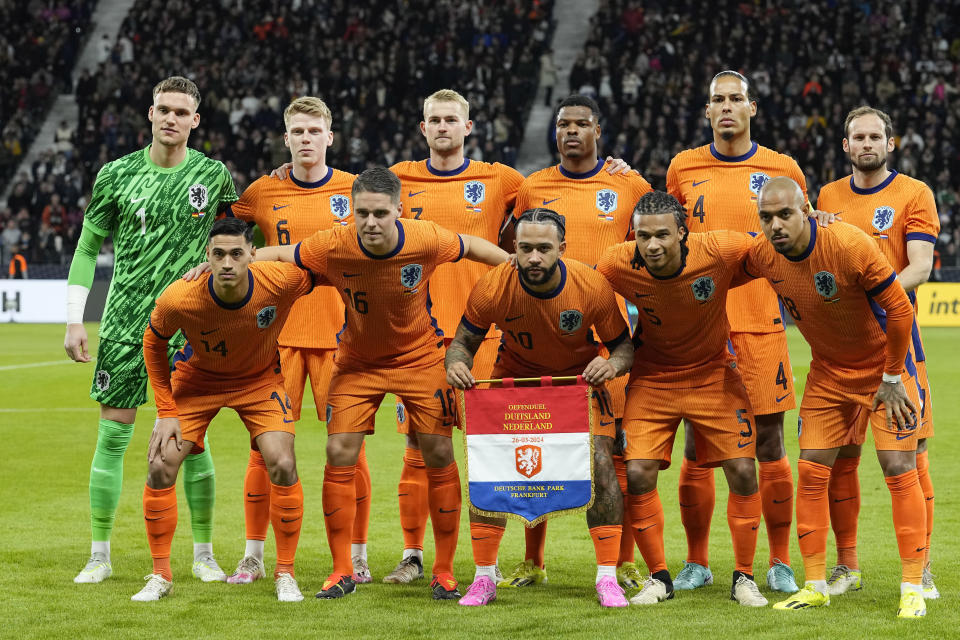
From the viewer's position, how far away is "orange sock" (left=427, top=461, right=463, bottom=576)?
582 cm

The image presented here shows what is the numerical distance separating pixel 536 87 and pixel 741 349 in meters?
24.4

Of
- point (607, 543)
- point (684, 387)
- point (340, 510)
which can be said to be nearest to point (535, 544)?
point (607, 543)

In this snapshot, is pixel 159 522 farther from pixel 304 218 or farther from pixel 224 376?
pixel 304 218

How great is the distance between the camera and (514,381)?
222 inches

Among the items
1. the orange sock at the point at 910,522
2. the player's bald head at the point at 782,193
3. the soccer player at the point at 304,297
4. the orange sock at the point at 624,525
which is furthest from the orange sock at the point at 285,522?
the orange sock at the point at 910,522

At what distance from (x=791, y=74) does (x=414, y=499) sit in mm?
23635

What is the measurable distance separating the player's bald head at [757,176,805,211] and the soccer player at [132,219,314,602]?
2229 mm

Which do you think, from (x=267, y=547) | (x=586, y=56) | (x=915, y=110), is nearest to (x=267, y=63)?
(x=586, y=56)

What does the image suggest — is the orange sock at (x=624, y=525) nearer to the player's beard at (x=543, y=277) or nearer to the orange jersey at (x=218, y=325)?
the player's beard at (x=543, y=277)

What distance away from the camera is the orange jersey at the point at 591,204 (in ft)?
20.6

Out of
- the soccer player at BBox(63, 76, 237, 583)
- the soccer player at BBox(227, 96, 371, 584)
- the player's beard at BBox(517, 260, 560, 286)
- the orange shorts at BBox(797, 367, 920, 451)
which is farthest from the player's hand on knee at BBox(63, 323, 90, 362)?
the orange shorts at BBox(797, 367, 920, 451)

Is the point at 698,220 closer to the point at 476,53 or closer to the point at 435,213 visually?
the point at 435,213

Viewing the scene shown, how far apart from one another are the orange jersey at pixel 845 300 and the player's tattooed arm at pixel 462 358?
1386 millimetres

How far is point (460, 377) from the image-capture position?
5.52 meters
